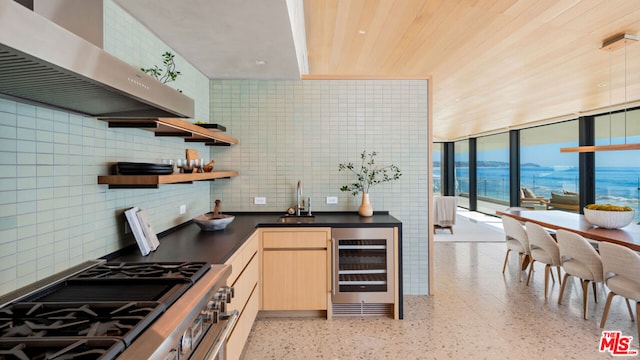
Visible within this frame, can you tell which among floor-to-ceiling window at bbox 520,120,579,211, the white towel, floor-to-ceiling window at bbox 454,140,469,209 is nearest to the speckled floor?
the white towel

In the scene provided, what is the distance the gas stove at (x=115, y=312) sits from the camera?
840mm

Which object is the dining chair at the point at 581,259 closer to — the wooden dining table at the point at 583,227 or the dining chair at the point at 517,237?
the wooden dining table at the point at 583,227

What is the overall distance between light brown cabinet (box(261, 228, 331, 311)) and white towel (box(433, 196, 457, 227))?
4.11m

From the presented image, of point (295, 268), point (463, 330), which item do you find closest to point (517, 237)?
point (463, 330)

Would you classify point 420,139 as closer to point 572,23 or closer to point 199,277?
point 572,23

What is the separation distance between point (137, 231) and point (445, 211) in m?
5.75

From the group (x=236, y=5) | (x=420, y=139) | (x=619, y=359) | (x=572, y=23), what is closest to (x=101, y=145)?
(x=236, y=5)

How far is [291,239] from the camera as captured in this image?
2.84 metres

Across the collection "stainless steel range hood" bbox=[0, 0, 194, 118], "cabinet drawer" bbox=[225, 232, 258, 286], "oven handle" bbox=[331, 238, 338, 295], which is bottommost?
"oven handle" bbox=[331, 238, 338, 295]

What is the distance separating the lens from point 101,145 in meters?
1.76

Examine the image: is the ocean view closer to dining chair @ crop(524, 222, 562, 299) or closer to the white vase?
dining chair @ crop(524, 222, 562, 299)

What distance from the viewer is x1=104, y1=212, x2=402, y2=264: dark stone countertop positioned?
6.04ft

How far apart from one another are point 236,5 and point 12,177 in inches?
56.1

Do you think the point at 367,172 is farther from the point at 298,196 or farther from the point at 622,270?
the point at 622,270
